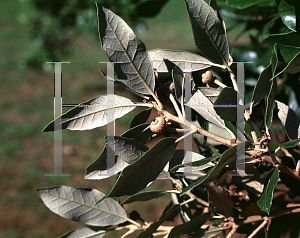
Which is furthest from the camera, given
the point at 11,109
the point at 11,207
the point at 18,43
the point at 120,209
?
the point at 18,43

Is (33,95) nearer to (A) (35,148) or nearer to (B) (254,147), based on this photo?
(A) (35,148)

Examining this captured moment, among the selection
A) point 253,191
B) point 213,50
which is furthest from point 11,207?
point 213,50

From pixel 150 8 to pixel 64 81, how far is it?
325cm

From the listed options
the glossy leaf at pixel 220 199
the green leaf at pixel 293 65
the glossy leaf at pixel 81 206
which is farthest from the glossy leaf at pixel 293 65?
the glossy leaf at pixel 81 206

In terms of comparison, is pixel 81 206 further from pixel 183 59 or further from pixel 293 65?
pixel 293 65

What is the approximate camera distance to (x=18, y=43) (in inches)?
190

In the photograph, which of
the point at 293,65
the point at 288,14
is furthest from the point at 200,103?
the point at 288,14

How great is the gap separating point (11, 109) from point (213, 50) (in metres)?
3.46

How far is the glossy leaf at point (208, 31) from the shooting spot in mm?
442

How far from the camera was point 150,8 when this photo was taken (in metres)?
1.03

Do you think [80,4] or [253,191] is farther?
[80,4]

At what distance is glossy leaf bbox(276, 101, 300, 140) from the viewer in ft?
1.93

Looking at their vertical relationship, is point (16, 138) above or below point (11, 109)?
below

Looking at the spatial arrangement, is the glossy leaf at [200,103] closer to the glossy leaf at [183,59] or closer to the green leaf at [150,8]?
the glossy leaf at [183,59]
